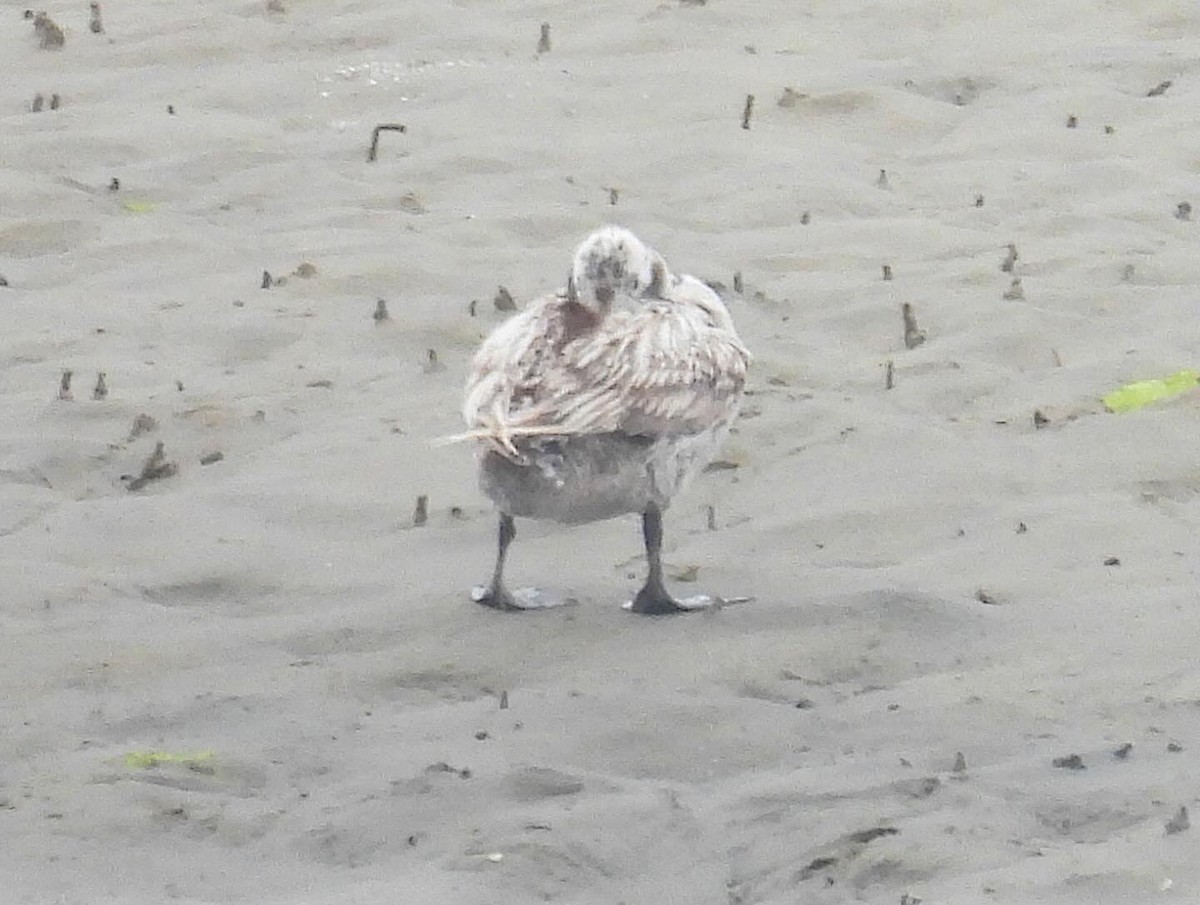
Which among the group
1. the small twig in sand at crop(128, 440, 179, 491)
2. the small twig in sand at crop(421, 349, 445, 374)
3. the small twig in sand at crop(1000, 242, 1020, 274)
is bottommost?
the small twig in sand at crop(128, 440, 179, 491)

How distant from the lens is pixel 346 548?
6457mm

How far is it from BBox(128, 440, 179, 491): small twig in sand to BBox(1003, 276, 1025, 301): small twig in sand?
2778 mm

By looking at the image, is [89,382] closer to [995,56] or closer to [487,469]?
[487,469]

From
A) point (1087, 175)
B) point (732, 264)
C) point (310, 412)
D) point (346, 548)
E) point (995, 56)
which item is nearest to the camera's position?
point (346, 548)

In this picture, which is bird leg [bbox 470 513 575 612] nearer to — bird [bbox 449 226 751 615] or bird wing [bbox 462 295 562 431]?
bird [bbox 449 226 751 615]

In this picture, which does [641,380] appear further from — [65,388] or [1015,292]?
[1015,292]

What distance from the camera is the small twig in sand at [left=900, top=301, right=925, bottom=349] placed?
307 inches

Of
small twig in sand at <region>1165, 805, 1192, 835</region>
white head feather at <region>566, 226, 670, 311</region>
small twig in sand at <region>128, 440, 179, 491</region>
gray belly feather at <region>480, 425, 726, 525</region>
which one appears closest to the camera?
small twig in sand at <region>1165, 805, 1192, 835</region>

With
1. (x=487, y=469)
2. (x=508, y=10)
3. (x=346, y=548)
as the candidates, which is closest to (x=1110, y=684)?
(x=487, y=469)

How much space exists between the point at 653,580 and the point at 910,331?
207 cm

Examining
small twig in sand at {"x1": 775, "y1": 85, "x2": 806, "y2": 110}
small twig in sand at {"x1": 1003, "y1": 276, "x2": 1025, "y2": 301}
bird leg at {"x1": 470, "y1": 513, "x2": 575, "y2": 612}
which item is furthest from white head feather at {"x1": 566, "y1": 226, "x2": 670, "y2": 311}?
small twig in sand at {"x1": 775, "y1": 85, "x2": 806, "y2": 110}

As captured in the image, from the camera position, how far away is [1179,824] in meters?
4.34

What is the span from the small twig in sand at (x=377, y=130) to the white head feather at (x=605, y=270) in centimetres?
310

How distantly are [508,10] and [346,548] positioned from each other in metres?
5.05
